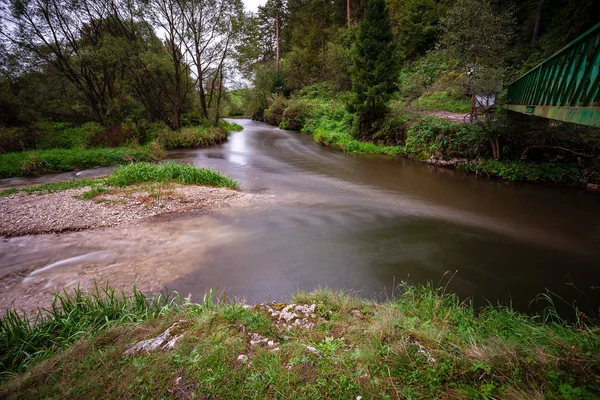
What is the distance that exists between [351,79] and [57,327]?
20.7 metres

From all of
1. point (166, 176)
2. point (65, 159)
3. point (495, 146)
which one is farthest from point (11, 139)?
point (495, 146)

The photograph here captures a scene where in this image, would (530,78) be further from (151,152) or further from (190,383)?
(151,152)

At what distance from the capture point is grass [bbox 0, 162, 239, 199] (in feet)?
32.2

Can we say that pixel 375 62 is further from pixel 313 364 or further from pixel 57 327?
pixel 57 327

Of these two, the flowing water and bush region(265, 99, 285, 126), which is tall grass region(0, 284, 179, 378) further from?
bush region(265, 99, 285, 126)

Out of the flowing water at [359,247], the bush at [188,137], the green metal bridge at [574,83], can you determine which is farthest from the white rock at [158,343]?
the bush at [188,137]

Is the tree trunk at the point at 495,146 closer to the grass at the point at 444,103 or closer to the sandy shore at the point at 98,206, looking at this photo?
the grass at the point at 444,103

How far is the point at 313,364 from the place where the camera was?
8.70 ft

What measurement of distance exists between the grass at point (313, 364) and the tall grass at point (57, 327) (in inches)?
1.2

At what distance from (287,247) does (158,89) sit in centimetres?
2344

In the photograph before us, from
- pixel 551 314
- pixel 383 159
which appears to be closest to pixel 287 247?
pixel 551 314

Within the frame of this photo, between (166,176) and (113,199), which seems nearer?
(113,199)

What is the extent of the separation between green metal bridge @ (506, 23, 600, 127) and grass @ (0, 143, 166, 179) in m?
17.5

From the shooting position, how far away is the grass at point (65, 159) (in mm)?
12875
